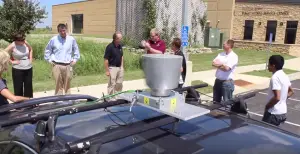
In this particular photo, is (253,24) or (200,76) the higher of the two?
(253,24)

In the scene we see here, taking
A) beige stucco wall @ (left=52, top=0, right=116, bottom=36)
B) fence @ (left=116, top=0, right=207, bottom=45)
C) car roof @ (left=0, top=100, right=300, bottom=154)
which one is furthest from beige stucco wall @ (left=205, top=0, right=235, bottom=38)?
car roof @ (left=0, top=100, right=300, bottom=154)

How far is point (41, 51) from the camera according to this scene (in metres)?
13.4

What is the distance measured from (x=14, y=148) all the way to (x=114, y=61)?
501cm

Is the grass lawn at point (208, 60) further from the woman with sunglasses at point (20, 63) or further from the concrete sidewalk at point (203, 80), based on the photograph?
the woman with sunglasses at point (20, 63)

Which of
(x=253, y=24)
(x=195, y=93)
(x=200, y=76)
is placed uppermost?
(x=253, y=24)

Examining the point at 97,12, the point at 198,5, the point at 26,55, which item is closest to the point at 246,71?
the point at 26,55

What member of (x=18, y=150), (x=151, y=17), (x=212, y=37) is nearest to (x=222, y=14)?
(x=212, y=37)

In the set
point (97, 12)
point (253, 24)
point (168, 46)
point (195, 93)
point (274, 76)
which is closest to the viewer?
point (195, 93)

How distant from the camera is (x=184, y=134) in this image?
1.93m

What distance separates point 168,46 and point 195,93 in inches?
734

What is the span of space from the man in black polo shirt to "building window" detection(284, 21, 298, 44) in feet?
70.2

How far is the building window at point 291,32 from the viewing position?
24641 mm

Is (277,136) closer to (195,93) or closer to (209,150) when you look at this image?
(209,150)

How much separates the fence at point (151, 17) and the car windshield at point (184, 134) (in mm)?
19505
